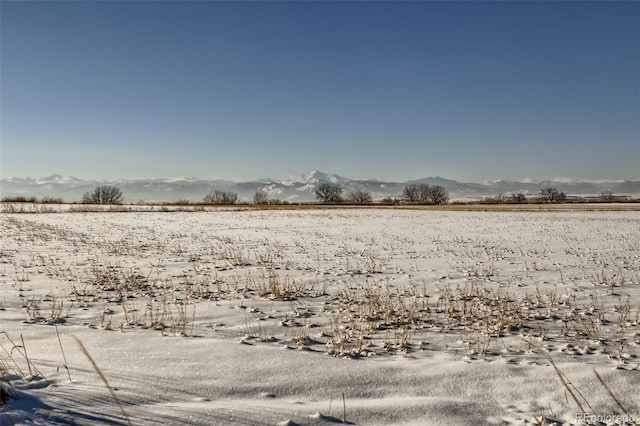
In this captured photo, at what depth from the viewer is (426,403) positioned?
484 cm

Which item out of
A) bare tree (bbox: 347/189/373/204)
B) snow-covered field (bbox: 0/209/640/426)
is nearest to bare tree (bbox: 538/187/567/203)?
bare tree (bbox: 347/189/373/204)

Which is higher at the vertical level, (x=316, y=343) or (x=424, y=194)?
(x=424, y=194)

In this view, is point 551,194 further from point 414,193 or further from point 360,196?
point 360,196

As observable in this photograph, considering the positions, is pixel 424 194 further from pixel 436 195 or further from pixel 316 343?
pixel 316 343

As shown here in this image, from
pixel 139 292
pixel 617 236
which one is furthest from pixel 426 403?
pixel 617 236

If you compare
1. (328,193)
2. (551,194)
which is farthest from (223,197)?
(551,194)

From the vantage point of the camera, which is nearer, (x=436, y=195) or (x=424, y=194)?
(x=436, y=195)

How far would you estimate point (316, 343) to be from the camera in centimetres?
720

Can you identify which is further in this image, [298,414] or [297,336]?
[297,336]

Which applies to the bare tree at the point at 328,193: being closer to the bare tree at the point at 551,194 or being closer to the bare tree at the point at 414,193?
the bare tree at the point at 414,193

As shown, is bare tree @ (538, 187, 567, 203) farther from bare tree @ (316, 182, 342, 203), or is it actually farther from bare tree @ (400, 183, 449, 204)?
bare tree @ (316, 182, 342, 203)

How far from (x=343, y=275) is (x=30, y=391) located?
33.7 ft

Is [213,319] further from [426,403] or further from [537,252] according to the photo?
[537,252]

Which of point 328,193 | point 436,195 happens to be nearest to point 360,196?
point 328,193
